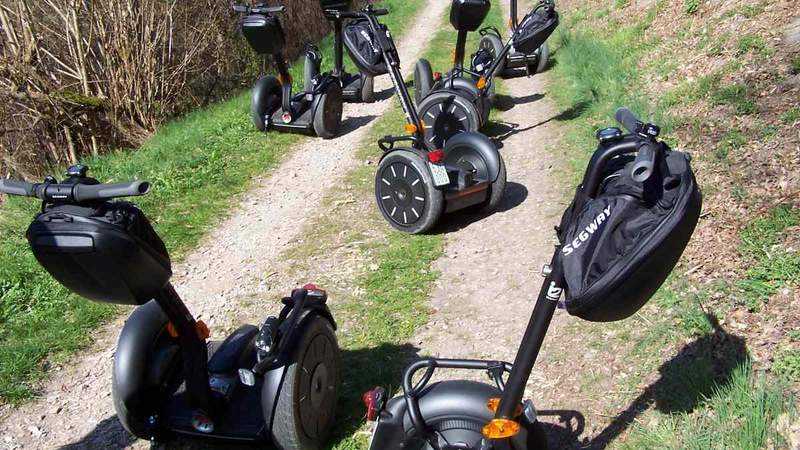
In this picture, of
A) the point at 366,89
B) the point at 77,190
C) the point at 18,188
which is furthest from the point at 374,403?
the point at 366,89

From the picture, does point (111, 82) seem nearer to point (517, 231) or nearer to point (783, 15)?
point (517, 231)

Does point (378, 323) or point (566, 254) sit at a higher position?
point (566, 254)

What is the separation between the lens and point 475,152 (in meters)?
6.36

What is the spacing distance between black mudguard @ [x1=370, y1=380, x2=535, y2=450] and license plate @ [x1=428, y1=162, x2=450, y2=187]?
2796 mm

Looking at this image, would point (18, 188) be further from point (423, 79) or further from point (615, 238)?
point (423, 79)

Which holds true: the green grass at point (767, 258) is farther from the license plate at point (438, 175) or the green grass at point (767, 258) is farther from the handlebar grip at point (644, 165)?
the license plate at point (438, 175)

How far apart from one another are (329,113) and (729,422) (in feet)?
22.7

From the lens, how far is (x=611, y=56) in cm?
928

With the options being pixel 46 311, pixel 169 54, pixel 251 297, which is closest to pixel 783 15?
pixel 251 297

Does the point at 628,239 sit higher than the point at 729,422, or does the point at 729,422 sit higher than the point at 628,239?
the point at 628,239

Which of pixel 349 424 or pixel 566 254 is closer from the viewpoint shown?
pixel 566 254

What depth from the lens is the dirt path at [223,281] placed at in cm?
434

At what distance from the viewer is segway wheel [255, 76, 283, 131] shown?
925cm

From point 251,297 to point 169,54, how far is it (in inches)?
255
